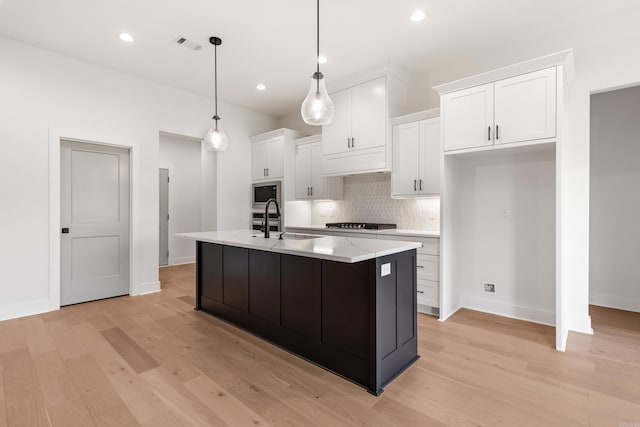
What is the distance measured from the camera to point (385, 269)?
7.22 feet

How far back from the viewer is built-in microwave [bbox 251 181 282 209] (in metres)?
5.31

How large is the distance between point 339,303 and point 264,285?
911mm

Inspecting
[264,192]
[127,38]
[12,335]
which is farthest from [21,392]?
[264,192]

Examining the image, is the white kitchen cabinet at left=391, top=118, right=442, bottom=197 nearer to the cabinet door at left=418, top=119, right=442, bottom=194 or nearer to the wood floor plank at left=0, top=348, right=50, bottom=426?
the cabinet door at left=418, top=119, right=442, bottom=194

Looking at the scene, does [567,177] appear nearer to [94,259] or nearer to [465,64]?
[465,64]

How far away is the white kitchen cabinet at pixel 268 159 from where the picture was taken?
17.3ft

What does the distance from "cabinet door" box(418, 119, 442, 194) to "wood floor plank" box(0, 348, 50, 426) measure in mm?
3769

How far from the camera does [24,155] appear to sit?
358 cm

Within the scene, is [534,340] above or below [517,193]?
below

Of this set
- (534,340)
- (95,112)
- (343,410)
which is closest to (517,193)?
(534,340)

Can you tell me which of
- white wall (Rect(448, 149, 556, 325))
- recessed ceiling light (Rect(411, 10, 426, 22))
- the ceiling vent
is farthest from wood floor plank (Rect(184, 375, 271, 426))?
recessed ceiling light (Rect(411, 10, 426, 22))

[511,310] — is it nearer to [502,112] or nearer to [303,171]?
[502,112]

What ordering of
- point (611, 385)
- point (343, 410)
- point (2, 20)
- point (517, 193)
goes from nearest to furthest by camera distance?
point (343, 410) < point (611, 385) < point (2, 20) < point (517, 193)

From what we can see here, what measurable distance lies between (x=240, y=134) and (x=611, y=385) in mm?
5557
